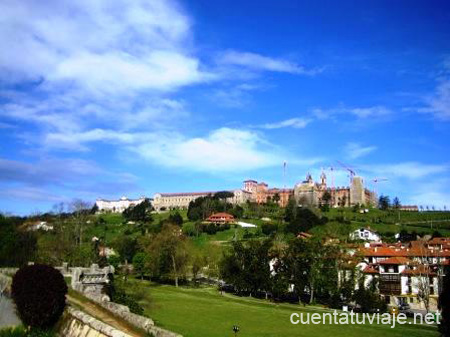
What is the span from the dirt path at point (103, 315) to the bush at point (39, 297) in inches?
90.2

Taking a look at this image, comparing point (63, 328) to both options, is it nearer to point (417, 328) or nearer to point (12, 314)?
point (12, 314)

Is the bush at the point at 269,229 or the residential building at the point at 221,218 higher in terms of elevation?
the residential building at the point at 221,218

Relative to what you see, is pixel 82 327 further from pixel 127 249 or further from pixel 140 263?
pixel 127 249

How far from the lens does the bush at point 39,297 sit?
23.1 metres

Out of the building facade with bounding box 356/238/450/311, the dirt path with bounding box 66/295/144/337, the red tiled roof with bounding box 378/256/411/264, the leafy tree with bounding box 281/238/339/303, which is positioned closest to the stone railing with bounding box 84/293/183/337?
the dirt path with bounding box 66/295/144/337

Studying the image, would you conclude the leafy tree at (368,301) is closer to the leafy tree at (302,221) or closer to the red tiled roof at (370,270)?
the red tiled roof at (370,270)

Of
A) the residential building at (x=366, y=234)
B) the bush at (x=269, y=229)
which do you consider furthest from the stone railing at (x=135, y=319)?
the bush at (x=269, y=229)

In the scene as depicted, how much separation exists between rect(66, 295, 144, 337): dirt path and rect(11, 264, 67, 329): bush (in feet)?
7.52

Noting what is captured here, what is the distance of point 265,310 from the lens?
62438 millimetres

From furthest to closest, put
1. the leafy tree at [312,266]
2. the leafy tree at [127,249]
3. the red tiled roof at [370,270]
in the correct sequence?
the leafy tree at [127,249] < the red tiled roof at [370,270] < the leafy tree at [312,266]

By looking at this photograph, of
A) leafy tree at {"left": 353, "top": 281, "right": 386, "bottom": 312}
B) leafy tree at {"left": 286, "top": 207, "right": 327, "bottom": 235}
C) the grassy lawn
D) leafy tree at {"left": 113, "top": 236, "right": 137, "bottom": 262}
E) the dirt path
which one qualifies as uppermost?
leafy tree at {"left": 286, "top": 207, "right": 327, "bottom": 235}

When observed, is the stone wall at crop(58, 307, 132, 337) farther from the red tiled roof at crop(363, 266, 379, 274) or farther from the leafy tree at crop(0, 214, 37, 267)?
the red tiled roof at crop(363, 266, 379, 274)

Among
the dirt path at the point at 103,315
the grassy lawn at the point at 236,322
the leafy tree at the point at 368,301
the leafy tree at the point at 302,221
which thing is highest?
the leafy tree at the point at 302,221

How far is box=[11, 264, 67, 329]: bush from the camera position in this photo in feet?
75.8
